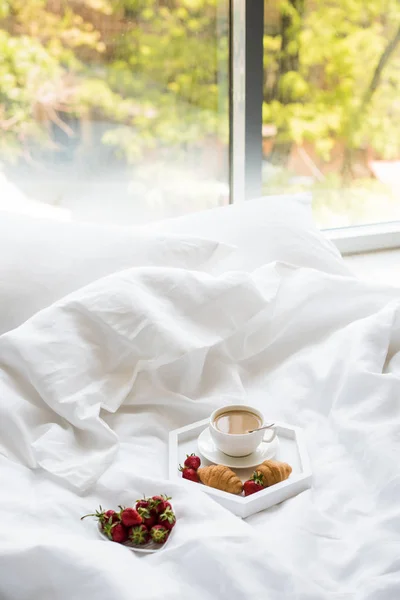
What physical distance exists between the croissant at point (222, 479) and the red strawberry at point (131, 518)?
0.46 feet

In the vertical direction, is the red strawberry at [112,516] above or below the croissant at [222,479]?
above

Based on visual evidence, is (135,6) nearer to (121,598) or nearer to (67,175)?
(67,175)

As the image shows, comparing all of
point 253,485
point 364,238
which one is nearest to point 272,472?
point 253,485

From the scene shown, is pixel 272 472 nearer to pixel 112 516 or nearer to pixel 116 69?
pixel 112 516

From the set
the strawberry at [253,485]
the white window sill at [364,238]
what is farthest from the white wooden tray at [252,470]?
the white window sill at [364,238]

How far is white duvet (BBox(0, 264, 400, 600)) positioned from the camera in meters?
0.77

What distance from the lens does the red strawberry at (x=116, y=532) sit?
852 mm

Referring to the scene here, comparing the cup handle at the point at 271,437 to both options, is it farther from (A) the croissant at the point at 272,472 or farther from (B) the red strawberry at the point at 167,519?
(B) the red strawberry at the point at 167,519

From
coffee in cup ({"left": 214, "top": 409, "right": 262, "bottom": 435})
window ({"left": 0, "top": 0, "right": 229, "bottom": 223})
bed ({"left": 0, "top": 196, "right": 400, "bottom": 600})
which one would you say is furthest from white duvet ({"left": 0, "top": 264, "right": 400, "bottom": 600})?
window ({"left": 0, "top": 0, "right": 229, "bottom": 223})

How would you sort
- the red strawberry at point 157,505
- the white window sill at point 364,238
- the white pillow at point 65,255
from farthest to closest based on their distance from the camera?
the white window sill at point 364,238 < the white pillow at point 65,255 < the red strawberry at point 157,505

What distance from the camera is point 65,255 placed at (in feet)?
4.50

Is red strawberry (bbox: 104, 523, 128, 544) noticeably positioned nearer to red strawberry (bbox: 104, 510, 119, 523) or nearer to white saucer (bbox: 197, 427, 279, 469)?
red strawberry (bbox: 104, 510, 119, 523)

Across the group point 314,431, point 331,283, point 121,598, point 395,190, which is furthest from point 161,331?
point 395,190

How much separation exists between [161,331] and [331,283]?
0.42 m
